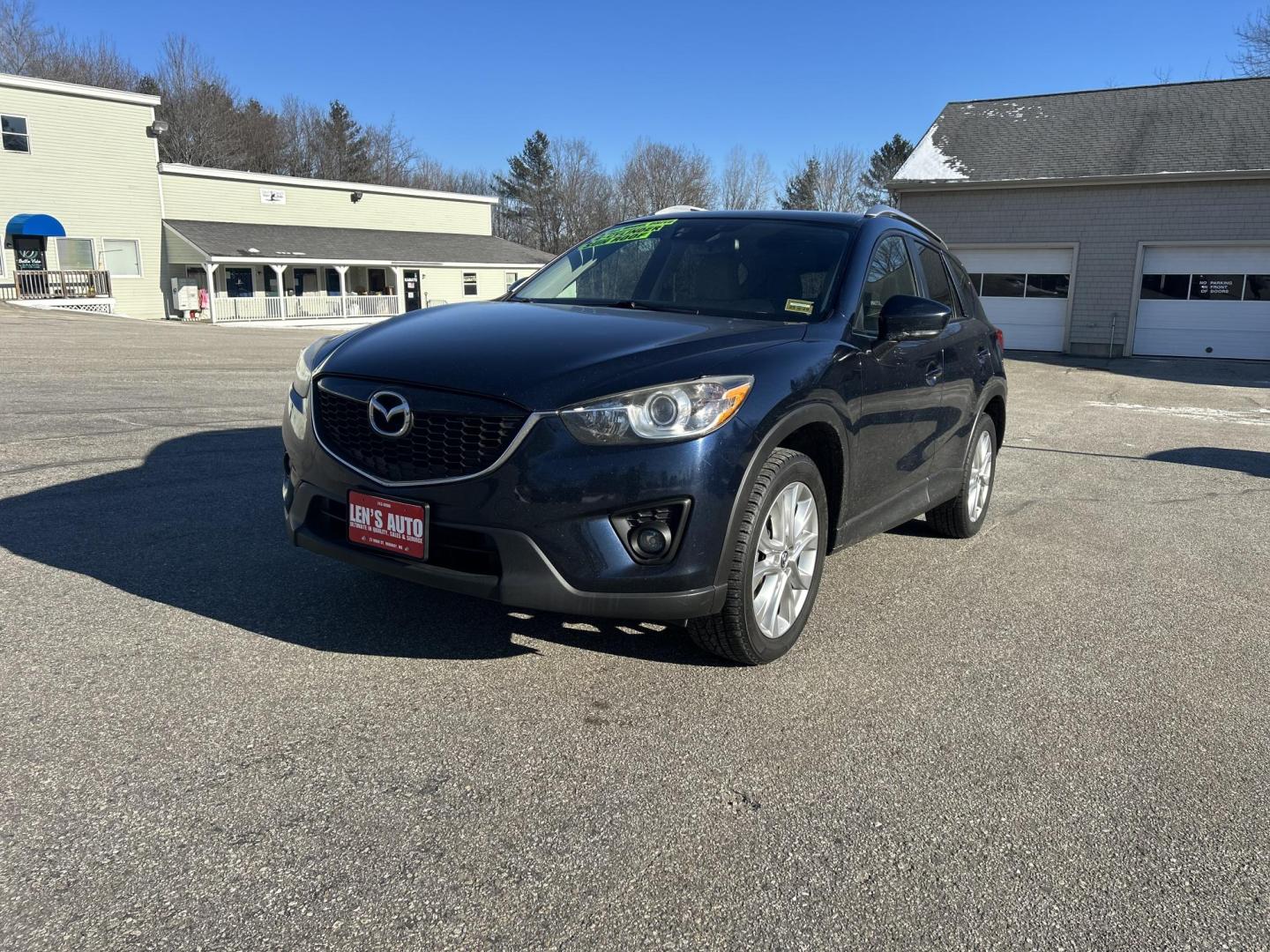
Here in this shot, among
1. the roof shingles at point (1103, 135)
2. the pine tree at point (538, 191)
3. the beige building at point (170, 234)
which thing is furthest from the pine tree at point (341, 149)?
the roof shingles at point (1103, 135)

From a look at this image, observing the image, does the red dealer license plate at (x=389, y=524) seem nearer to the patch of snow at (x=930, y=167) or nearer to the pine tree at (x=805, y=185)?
the patch of snow at (x=930, y=167)

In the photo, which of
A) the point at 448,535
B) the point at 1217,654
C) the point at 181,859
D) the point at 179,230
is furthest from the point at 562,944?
the point at 179,230

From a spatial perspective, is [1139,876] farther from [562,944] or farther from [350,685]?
[350,685]

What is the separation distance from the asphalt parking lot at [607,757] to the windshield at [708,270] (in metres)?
1.43

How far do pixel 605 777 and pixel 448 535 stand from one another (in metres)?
0.93

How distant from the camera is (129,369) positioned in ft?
41.3

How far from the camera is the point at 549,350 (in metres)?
3.32

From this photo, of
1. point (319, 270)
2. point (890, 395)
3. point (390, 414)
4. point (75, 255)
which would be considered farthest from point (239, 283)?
point (390, 414)

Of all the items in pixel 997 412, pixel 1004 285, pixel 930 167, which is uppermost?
pixel 930 167

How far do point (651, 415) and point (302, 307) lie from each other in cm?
3672

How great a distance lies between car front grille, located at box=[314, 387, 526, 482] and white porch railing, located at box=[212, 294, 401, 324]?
29.9 metres

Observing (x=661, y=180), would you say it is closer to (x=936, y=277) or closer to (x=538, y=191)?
(x=538, y=191)

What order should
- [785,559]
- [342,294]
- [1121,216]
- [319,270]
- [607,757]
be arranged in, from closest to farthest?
[607,757]
[785,559]
[1121,216]
[342,294]
[319,270]

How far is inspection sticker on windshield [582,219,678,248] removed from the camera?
4824 mm
